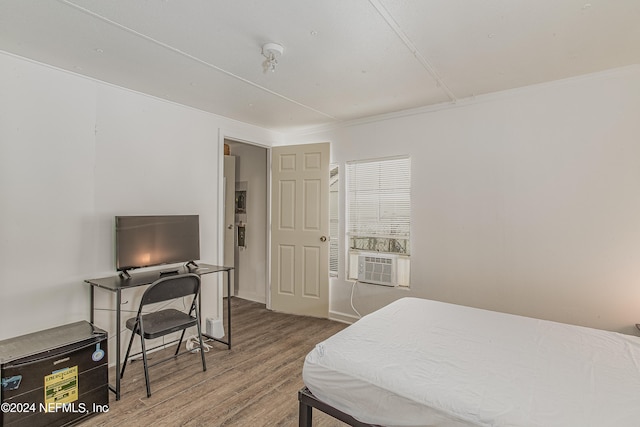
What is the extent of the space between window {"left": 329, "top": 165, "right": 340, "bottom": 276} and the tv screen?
168 cm

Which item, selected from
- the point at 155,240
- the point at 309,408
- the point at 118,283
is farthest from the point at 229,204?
the point at 309,408

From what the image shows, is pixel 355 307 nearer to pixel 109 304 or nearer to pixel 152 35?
pixel 109 304

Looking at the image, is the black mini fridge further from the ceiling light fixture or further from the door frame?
the ceiling light fixture

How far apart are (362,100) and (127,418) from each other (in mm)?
3253

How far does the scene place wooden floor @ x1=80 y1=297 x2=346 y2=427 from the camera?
204cm

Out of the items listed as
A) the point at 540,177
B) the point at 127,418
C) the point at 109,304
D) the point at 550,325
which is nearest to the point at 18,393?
the point at 127,418

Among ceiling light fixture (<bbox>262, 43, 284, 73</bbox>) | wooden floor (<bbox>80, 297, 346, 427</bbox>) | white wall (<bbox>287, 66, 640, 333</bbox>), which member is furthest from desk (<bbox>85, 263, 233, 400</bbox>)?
white wall (<bbox>287, 66, 640, 333</bbox>)

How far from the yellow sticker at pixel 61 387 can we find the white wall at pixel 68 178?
24.8 inches

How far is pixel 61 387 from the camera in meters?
1.98

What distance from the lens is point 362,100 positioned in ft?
10.4

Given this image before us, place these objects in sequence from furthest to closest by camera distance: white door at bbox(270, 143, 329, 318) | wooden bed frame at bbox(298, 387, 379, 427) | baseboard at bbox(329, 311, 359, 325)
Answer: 1. white door at bbox(270, 143, 329, 318)
2. baseboard at bbox(329, 311, 359, 325)
3. wooden bed frame at bbox(298, 387, 379, 427)

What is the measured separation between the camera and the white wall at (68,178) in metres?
2.25

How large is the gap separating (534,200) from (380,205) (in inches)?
59.8

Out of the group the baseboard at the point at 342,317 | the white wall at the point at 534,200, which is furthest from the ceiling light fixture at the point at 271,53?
the baseboard at the point at 342,317
